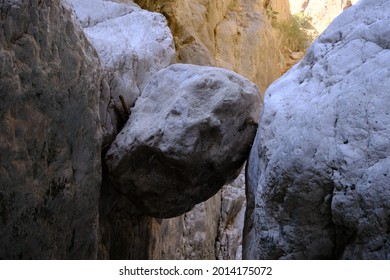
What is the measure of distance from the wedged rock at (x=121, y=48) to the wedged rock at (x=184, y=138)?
0.19m

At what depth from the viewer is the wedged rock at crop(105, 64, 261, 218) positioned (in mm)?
4145

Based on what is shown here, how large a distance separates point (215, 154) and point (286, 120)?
2.87ft

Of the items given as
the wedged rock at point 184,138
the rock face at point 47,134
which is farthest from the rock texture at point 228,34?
the rock face at point 47,134

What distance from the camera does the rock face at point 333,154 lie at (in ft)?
9.80

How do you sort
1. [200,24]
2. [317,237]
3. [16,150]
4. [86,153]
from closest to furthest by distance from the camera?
[317,237] < [16,150] < [86,153] < [200,24]

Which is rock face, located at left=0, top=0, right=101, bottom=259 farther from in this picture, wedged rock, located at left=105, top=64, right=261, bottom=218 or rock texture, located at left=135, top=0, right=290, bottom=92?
rock texture, located at left=135, top=0, right=290, bottom=92

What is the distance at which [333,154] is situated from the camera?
10.4ft

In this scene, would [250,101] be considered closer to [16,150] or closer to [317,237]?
[317,237]

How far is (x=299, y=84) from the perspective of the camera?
3.92m

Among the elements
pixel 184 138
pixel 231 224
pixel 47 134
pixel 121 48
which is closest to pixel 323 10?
pixel 231 224

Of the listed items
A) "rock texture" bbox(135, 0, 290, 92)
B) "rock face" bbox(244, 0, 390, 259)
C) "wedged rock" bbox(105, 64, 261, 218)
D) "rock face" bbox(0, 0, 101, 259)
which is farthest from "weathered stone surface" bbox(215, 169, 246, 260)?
"rock face" bbox(244, 0, 390, 259)

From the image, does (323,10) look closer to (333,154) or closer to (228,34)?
(228,34)

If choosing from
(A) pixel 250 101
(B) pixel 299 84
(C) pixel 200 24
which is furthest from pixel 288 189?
(C) pixel 200 24

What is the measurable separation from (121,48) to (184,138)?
1.46 m
